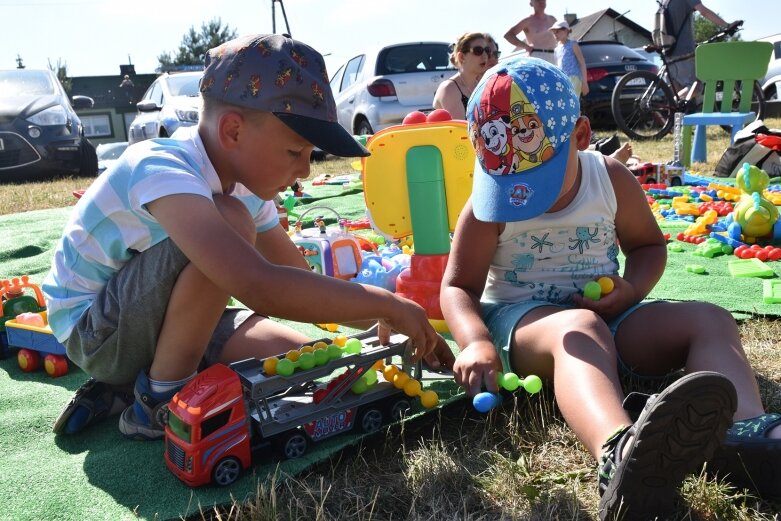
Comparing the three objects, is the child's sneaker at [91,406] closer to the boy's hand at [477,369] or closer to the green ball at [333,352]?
the green ball at [333,352]

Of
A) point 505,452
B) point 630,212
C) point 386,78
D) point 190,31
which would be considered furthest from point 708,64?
point 190,31

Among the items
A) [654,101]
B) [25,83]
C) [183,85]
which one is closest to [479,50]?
[654,101]

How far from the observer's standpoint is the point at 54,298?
1574 mm

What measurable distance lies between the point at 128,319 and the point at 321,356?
399 mm

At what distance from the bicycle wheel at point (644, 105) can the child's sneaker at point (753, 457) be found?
7.09 m

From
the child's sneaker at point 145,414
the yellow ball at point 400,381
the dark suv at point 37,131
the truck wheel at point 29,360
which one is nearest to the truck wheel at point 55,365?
the truck wheel at point 29,360

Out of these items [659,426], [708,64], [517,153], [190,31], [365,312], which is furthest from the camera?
[190,31]

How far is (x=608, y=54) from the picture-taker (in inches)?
364

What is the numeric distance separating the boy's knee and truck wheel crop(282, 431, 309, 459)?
406 mm

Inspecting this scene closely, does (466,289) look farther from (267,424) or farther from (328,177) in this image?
(328,177)

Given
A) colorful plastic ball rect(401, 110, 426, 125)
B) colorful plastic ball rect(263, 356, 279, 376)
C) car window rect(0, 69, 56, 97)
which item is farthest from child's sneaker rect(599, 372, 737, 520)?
car window rect(0, 69, 56, 97)

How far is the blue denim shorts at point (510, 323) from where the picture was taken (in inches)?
61.4

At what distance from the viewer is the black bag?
495 cm

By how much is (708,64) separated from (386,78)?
3.11 metres
